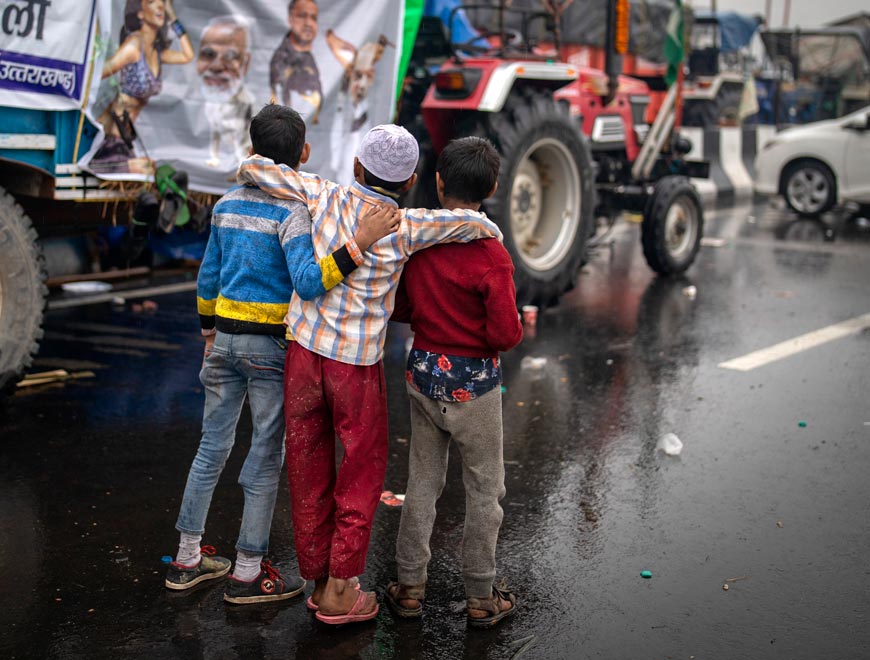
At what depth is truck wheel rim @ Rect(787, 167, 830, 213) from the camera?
14.5 metres

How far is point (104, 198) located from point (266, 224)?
8.74 ft

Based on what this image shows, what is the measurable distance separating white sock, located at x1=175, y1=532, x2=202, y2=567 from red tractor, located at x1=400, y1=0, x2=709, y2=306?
4.44 m

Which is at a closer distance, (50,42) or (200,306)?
(200,306)

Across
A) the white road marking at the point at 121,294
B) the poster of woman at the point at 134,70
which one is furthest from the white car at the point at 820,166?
the poster of woman at the point at 134,70

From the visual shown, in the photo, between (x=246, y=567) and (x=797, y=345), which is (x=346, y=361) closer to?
(x=246, y=567)

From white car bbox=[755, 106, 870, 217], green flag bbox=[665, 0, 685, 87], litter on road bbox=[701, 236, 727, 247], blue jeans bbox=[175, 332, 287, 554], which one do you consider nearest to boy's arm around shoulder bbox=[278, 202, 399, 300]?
blue jeans bbox=[175, 332, 287, 554]

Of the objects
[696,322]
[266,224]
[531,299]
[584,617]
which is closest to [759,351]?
[696,322]

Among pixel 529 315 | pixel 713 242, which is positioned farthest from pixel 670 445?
pixel 713 242

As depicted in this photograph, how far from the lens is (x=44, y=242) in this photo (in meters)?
7.18

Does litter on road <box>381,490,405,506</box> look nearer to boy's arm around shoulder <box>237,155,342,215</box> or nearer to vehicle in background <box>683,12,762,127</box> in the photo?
boy's arm around shoulder <box>237,155,342,215</box>

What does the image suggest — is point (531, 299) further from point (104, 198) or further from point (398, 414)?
point (104, 198)

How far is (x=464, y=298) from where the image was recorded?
348cm

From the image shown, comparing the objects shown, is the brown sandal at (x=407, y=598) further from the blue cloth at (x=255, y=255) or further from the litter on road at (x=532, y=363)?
the litter on road at (x=532, y=363)

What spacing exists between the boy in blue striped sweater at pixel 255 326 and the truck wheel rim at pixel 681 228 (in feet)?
22.0
